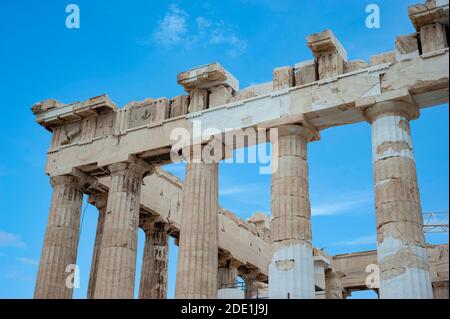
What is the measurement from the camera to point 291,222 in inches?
804

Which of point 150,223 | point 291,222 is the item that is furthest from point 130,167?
point 291,222

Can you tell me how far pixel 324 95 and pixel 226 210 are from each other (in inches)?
556

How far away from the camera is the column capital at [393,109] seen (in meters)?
20.2

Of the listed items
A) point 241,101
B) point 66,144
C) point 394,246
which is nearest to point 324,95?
point 241,101

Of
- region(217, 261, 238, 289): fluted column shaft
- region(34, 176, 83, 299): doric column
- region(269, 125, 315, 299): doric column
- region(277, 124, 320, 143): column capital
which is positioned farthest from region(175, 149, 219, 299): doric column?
region(217, 261, 238, 289): fluted column shaft

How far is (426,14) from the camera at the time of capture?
20062 mm

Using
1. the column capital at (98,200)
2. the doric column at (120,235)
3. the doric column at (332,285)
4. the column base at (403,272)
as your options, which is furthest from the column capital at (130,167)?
the doric column at (332,285)

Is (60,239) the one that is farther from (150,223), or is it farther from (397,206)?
(397,206)

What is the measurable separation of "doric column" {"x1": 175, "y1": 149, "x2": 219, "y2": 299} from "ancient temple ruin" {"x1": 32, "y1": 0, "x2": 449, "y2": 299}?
4cm

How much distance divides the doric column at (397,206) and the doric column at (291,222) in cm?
236

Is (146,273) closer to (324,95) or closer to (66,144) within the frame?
(66,144)

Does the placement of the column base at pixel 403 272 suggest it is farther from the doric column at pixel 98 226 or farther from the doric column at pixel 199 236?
the doric column at pixel 98 226

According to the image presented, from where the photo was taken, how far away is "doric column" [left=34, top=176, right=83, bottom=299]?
80.2 ft

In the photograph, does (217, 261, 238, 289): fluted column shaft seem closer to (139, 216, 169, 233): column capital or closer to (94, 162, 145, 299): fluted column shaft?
(139, 216, 169, 233): column capital
